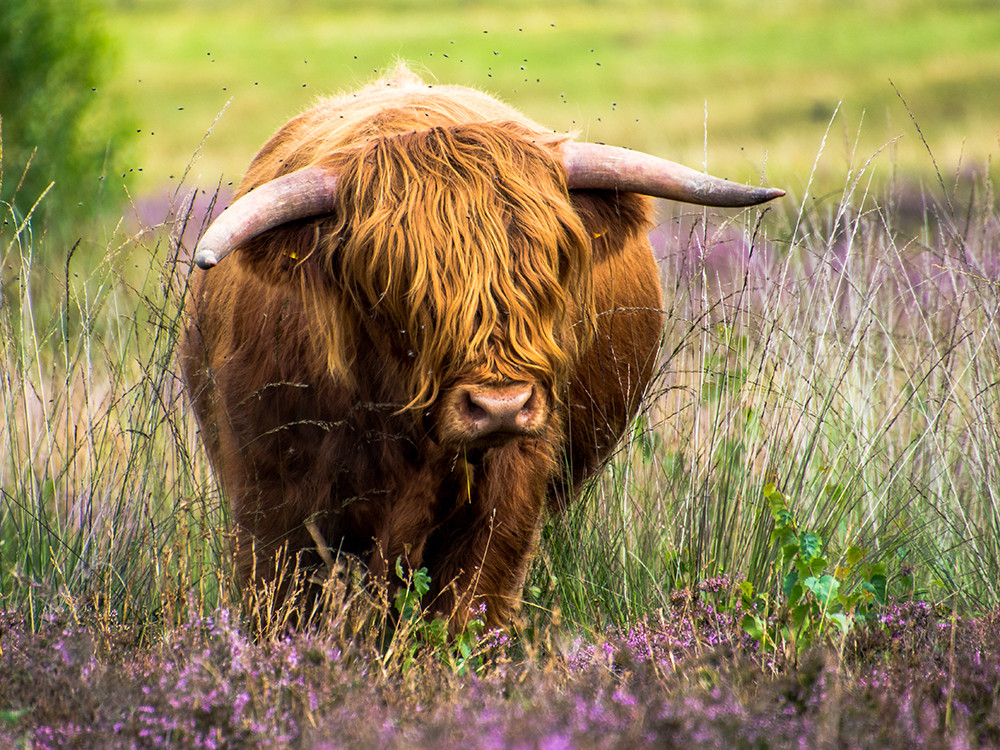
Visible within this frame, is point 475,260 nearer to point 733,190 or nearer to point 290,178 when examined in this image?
point 290,178

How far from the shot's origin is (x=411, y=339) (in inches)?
122

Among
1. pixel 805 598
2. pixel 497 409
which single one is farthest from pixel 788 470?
pixel 497 409

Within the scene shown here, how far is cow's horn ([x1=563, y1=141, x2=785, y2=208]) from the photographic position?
3.28 m

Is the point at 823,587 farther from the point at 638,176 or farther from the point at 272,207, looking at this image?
the point at 272,207

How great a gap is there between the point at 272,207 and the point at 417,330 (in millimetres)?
534

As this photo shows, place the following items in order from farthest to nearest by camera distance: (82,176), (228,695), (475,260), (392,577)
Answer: (82,176), (392,577), (475,260), (228,695)

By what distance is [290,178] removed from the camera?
3123mm

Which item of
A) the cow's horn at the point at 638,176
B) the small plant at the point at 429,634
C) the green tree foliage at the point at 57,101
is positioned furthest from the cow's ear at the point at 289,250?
the green tree foliage at the point at 57,101

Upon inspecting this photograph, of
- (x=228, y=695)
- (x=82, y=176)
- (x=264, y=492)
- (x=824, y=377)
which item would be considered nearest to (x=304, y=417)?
(x=264, y=492)

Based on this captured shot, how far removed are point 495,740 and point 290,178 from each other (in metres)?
1.79

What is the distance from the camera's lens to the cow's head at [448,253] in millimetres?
2977

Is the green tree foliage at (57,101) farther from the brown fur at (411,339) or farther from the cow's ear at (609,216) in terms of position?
the cow's ear at (609,216)

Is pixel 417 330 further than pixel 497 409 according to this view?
Yes

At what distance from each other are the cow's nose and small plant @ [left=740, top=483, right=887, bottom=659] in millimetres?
712
